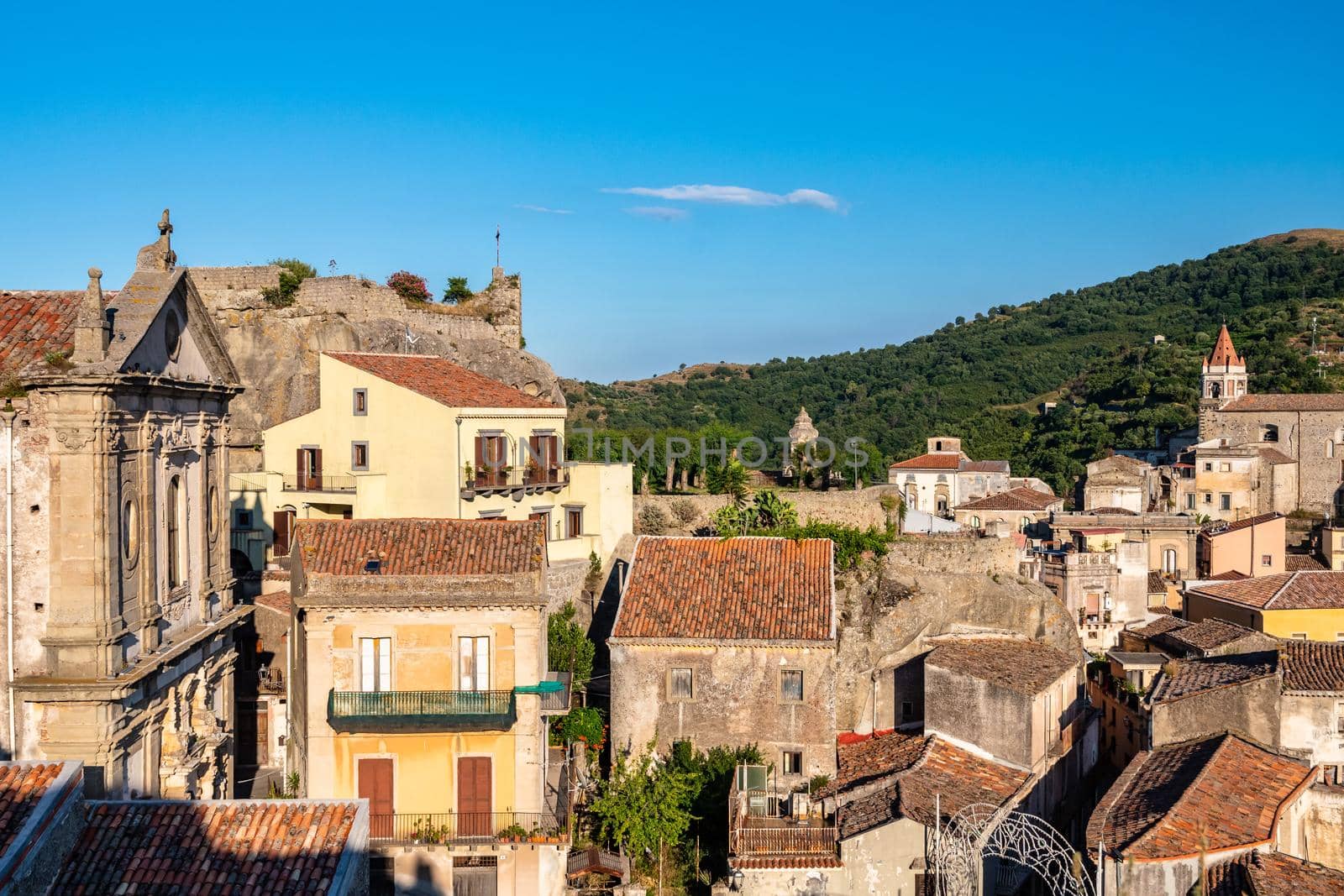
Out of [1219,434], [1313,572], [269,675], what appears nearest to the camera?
[269,675]

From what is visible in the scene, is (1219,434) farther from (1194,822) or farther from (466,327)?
(1194,822)

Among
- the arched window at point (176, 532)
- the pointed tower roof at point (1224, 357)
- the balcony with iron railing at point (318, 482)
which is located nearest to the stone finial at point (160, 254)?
the arched window at point (176, 532)

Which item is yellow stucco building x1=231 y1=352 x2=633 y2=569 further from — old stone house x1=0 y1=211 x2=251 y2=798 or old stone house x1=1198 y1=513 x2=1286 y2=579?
old stone house x1=1198 y1=513 x2=1286 y2=579

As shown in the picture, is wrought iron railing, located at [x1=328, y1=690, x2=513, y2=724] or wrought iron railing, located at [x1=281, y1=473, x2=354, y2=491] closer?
wrought iron railing, located at [x1=328, y1=690, x2=513, y2=724]

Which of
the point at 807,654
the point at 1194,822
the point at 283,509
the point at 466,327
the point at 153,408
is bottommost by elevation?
the point at 1194,822

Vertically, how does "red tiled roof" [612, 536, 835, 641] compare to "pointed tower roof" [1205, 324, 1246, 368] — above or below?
below

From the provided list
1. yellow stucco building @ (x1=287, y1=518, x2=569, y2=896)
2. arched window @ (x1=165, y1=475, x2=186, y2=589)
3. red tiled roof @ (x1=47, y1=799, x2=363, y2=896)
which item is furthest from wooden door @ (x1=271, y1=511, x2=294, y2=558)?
red tiled roof @ (x1=47, y1=799, x2=363, y2=896)

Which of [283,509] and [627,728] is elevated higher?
[283,509]

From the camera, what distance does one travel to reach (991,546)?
34750 millimetres

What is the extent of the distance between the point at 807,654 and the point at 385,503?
41.7 ft

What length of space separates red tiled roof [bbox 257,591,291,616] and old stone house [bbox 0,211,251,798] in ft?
22.5

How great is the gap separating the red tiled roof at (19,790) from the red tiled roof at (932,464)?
67703 millimetres

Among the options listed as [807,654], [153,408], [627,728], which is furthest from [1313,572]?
[153,408]

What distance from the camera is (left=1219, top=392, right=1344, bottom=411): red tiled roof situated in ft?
279
